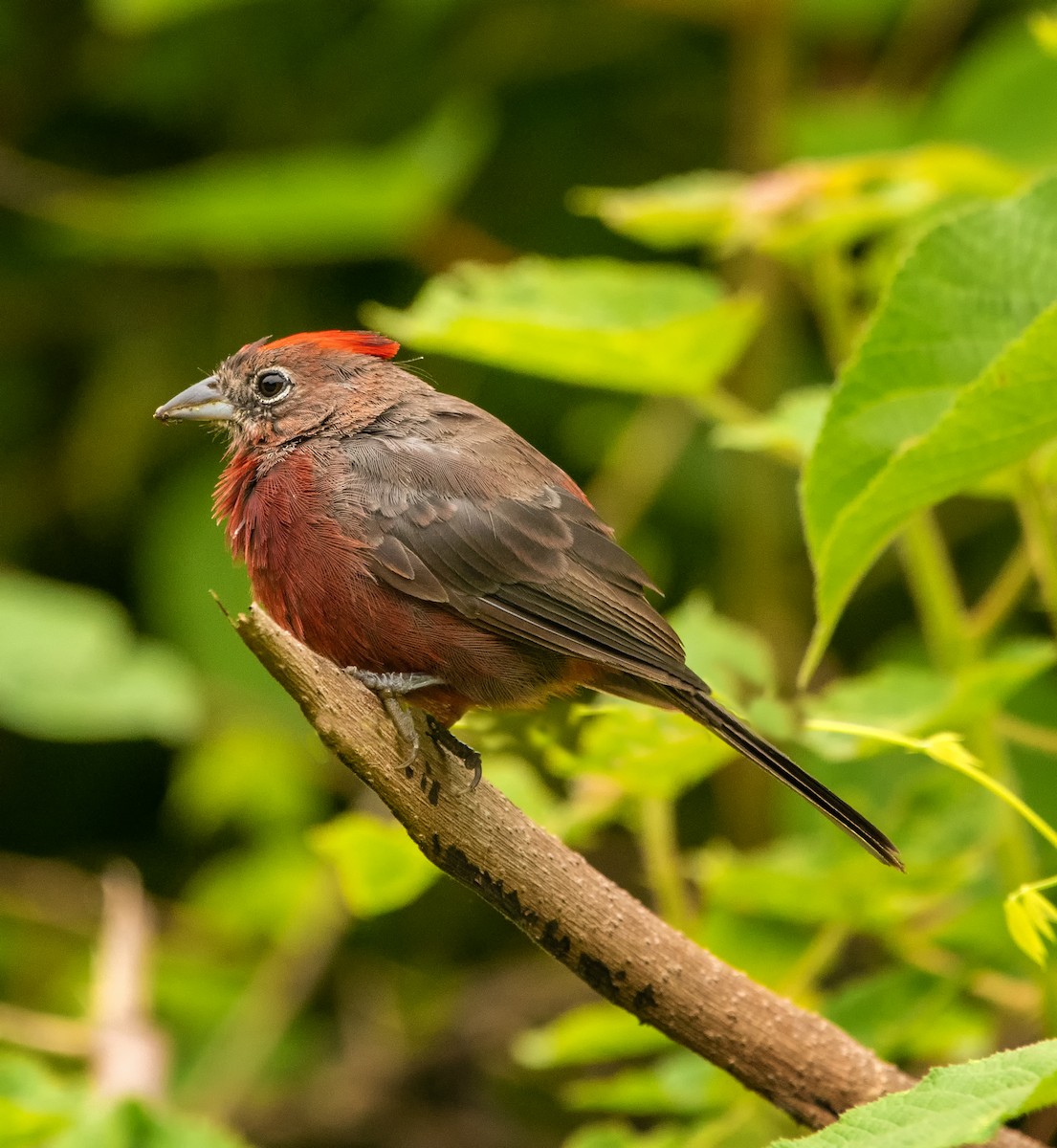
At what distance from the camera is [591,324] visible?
296 cm

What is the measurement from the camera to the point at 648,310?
10.4ft

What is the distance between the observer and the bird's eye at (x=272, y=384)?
3.09 meters

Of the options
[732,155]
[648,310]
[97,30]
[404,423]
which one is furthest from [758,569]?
[97,30]

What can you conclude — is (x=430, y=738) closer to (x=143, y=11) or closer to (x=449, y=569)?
(x=449, y=569)

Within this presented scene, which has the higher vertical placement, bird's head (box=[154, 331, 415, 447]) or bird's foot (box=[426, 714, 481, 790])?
bird's head (box=[154, 331, 415, 447])

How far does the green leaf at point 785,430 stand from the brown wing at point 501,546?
303 millimetres

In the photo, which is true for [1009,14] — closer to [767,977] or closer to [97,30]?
[97,30]

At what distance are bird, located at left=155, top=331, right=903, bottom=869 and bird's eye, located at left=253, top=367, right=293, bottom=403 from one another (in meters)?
0.20

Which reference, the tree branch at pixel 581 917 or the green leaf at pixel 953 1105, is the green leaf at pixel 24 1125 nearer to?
the tree branch at pixel 581 917

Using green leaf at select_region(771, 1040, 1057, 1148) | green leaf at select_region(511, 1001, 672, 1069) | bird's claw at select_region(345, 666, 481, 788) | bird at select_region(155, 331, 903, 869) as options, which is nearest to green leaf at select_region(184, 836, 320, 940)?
green leaf at select_region(511, 1001, 672, 1069)

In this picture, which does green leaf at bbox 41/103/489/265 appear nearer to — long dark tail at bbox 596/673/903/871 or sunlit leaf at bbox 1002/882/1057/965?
long dark tail at bbox 596/673/903/871

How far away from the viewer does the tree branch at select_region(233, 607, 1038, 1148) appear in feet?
6.79

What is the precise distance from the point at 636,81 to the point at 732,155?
0.54 m

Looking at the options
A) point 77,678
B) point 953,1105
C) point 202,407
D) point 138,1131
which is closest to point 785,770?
point 953,1105
